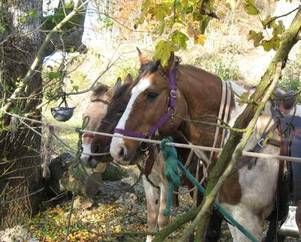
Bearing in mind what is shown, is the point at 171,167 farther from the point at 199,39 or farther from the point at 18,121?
the point at 18,121

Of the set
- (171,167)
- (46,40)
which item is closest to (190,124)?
(171,167)

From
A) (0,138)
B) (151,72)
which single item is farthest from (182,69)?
(0,138)

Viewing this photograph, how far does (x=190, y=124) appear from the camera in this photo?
3533mm

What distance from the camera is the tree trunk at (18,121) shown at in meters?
4.51

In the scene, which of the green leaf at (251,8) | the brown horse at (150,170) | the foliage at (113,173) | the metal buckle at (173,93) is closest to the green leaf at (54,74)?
the brown horse at (150,170)

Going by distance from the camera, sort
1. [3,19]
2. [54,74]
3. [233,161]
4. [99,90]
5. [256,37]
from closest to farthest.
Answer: [233,161], [256,37], [54,74], [3,19], [99,90]

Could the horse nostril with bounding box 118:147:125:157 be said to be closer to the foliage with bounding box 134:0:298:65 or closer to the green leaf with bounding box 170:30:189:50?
the foliage with bounding box 134:0:298:65

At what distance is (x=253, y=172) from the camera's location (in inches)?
131

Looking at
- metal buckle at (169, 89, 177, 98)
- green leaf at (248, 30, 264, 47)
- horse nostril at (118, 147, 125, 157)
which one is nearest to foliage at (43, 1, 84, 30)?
metal buckle at (169, 89, 177, 98)

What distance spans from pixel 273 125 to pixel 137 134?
871 millimetres

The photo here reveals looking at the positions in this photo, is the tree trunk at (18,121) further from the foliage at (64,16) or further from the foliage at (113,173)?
the foliage at (113,173)

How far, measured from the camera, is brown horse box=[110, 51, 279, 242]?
10.9 feet

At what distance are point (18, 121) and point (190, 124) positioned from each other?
163 cm

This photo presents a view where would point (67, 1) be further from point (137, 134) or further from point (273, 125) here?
point (273, 125)
